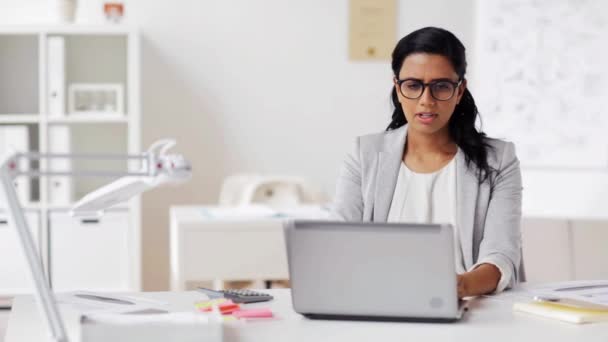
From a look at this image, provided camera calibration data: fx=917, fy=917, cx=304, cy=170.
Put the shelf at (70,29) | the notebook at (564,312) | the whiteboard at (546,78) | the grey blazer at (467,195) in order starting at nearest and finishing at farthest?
the notebook at (564,312) < the grey blazer at (467,195) < the shelf at (70,29) < the whiteboard at (546,78)

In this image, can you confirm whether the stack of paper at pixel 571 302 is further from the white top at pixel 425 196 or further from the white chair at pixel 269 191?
the white chair at pixel 269 191

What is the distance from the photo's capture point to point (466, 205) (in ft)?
7.37

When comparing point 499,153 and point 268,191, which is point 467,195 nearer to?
point 499,153

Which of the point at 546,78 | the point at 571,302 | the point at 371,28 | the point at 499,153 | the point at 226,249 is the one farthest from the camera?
the point at 371,28

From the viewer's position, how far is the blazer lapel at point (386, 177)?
232 cm

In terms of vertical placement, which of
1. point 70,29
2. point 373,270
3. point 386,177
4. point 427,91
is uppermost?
point 70,29

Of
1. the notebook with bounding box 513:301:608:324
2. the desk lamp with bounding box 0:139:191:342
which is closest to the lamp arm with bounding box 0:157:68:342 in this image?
the desk lamp with bounding box 0:139:191:342

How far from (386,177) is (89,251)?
6.86ft

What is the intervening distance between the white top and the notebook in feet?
1.78

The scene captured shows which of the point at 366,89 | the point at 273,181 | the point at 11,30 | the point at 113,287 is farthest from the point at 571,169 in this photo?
the point at 11,30

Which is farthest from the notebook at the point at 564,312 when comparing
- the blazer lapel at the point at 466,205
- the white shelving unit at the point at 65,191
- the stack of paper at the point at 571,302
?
the white shelving unit at the point at 65,191

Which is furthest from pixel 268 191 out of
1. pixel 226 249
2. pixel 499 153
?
pixel 499 153

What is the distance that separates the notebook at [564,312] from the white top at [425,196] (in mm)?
543

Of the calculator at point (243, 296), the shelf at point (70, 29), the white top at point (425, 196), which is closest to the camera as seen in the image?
the calculator at point (243, 296)
